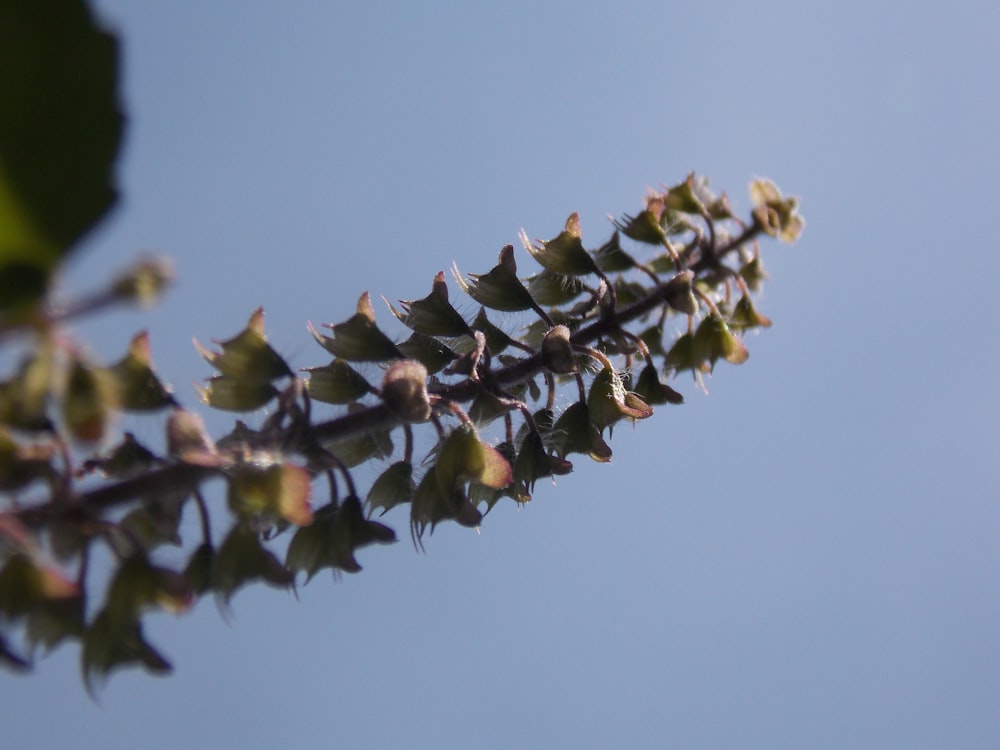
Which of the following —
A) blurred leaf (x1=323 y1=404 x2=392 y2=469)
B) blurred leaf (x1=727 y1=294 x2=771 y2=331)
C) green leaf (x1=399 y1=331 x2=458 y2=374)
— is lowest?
blurred leaf (x1=323 y1=404 x2=392 y2=469)

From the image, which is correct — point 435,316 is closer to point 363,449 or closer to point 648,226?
point 363,449

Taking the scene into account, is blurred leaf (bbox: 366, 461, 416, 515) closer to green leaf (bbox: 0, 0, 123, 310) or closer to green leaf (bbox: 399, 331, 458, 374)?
green leaf (bbox: 399, 331, 458, 374)

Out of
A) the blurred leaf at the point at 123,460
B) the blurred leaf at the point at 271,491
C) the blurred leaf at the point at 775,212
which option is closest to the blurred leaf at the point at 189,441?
the blurred leaf at the point at 271,491

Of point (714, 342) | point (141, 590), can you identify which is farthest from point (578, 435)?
point (141, 590)

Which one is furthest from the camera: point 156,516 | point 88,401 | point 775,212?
point 775,212

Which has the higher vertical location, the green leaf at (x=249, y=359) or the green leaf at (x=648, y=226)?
the green leaf at (x=648, y=226)

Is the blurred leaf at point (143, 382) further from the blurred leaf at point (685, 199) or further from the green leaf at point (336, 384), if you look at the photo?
the blurred leaf at point (685, 199)

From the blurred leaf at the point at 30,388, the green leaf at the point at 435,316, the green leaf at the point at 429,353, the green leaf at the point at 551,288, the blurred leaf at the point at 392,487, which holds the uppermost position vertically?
the green leaf at the point at 551,288

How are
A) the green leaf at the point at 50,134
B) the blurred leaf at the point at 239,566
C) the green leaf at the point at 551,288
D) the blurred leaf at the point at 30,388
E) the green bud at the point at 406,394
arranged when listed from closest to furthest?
the green leaf at the point at 50,134
the blurred leaf at the point at 30,388
the blurred leaf at the point at 239,566
the green bud at the point at 406,394
the green leaf at the point at 551,288

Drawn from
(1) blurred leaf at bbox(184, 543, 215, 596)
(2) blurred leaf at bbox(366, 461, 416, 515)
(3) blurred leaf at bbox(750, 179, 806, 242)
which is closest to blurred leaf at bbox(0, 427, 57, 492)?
(1) blurred leaf at bbox(184, 543, 215, 596)
